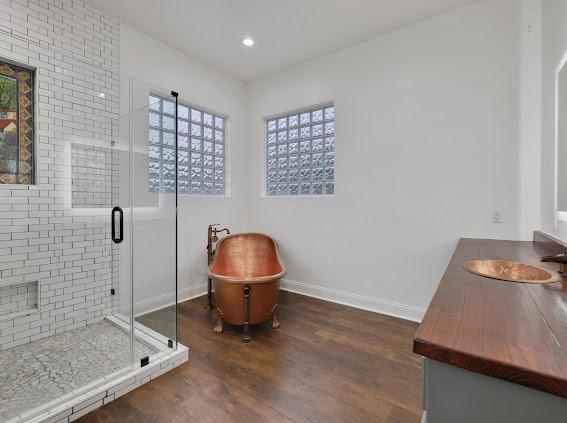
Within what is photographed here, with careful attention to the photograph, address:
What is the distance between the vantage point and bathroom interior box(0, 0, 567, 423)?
1705 mm

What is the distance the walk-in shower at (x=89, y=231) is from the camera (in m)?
1.98

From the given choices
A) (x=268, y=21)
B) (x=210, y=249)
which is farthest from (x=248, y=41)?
(x=210, y=249)

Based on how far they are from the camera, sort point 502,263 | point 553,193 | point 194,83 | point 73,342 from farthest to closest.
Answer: point 194,83 → point 73,342 → point 553,193 → point 502,263

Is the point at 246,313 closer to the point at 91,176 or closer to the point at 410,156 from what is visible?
the point at 91,176

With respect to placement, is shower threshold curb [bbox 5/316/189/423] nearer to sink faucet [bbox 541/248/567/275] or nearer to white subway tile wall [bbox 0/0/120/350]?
white subway tile wall [bbox 0/0/120/350]

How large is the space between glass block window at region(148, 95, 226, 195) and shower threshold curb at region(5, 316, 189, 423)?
4.17ft

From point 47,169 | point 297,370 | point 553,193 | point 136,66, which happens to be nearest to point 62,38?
point 136,66

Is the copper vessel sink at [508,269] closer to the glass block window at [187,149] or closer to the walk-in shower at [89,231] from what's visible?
the walk-in shower at [89,231]

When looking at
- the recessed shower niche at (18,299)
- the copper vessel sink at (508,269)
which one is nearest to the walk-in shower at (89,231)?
the recessed shower niche at (18,299)

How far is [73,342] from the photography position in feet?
7.11

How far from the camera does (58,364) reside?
1.87 metres

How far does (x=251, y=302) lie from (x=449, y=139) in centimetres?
242

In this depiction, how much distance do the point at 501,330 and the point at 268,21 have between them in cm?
305

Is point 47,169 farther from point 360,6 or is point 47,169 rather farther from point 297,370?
point 360,6
